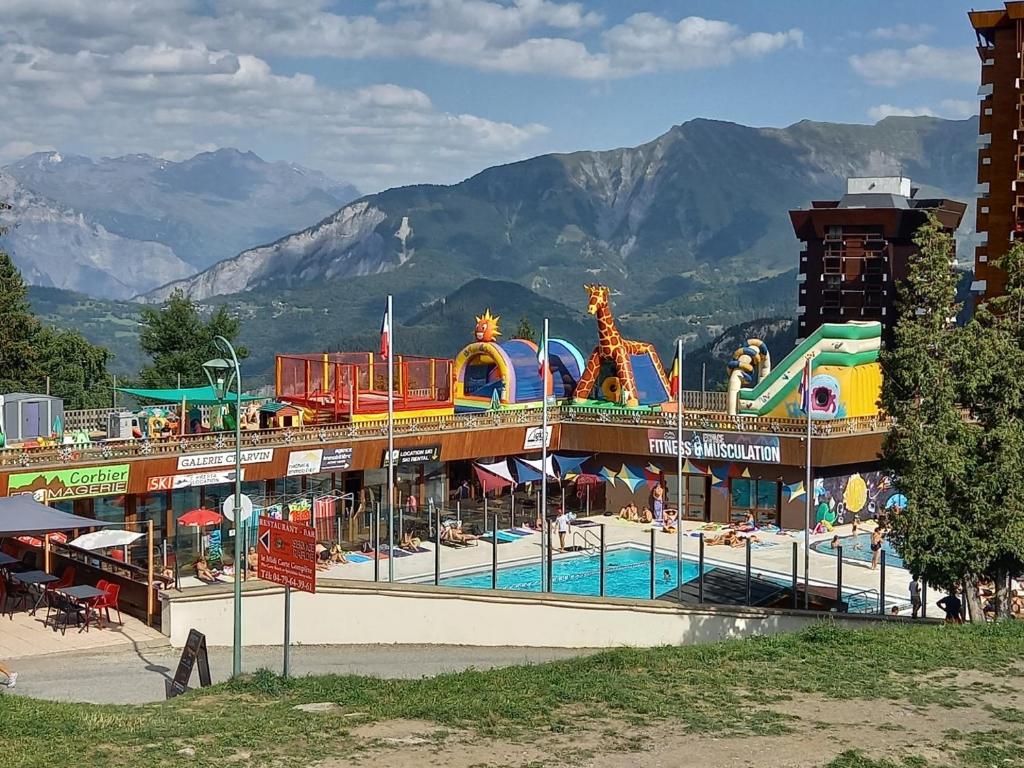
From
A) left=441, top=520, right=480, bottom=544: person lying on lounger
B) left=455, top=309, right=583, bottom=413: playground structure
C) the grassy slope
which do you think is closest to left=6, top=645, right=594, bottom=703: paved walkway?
the grassy slope

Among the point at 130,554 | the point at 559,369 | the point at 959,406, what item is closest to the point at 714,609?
the point at 959,406

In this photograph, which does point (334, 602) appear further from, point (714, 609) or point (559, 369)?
point (559, 369)

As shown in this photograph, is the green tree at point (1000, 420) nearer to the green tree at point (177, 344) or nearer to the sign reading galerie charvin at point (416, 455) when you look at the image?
the sign reading galerie charvin at point (416, 455)

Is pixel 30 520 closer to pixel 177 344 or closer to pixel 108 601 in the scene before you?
pixel 108 601

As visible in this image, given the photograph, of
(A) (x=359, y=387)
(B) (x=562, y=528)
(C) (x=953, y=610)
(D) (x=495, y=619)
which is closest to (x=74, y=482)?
(D) (x=495, y=619)

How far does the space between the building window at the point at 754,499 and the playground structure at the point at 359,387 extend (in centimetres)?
1042

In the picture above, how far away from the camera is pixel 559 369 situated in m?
50.8

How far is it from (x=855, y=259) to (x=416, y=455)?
44.1 metres

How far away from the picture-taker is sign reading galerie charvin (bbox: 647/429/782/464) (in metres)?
44.4

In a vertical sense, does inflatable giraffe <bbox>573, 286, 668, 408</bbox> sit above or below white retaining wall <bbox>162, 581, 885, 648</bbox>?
above

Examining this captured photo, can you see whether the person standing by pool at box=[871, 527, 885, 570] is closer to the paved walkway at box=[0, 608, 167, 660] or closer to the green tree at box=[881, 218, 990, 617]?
the green tree at box=[881, 218, 990, 617]

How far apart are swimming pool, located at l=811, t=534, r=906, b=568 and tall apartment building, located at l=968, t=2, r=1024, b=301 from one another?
13.2 m

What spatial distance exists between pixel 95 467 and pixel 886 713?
2409 centimetres

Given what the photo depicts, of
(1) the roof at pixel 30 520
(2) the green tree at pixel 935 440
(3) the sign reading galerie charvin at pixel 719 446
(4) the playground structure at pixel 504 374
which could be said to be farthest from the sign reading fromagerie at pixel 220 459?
(2) the green tree at pixel 935 440
